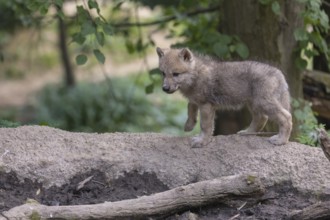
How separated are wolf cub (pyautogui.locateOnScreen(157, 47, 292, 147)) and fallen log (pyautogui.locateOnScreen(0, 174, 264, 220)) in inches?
38.1

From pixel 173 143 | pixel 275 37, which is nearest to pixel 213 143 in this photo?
pixel 173 143

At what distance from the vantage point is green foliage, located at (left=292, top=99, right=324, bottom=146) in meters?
6.24

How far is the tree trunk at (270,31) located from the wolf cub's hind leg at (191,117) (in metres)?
1.56

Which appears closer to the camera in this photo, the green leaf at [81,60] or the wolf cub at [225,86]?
the wolf cub at [225,86]

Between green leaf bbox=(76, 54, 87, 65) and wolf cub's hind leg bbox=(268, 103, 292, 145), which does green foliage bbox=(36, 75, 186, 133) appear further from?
wolf cub's hind leg bbox=(268, 103, 292, 145)

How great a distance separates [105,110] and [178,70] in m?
8.93

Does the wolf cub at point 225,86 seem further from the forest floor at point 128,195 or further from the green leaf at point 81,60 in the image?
the green leaf at point 81,60

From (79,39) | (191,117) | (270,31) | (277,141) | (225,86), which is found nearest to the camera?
(277,141)

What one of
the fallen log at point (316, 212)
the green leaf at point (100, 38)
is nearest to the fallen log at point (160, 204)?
the fallen log at point (316, 212)

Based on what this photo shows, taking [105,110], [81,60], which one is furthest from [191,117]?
[105,110]

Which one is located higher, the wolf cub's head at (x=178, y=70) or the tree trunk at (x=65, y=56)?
the wolf cub's head at (x=178, y=70)

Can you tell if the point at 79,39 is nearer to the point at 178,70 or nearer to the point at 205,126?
the point at 178,70

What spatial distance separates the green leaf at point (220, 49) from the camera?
725 cm

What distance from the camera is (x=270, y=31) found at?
771 cm
